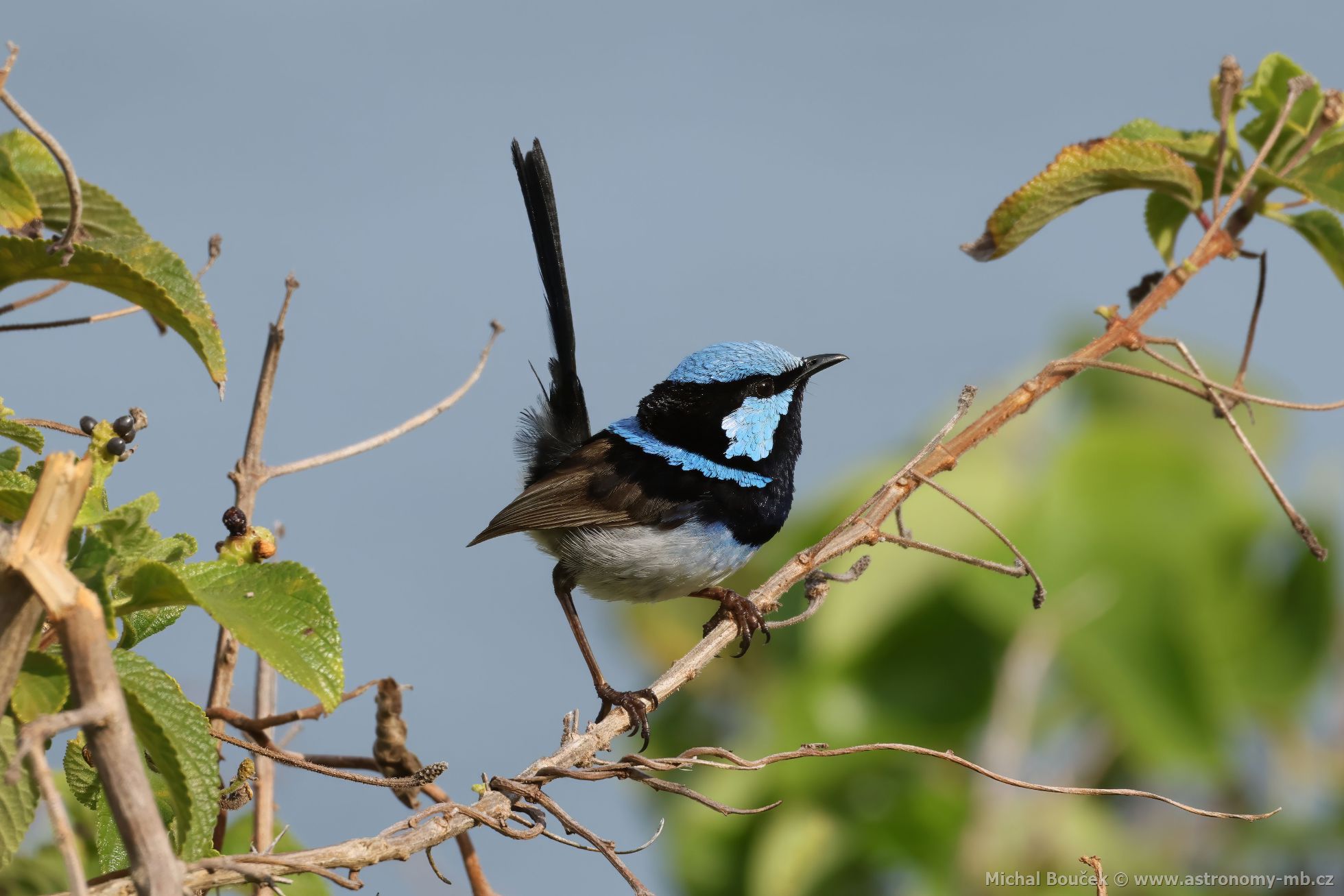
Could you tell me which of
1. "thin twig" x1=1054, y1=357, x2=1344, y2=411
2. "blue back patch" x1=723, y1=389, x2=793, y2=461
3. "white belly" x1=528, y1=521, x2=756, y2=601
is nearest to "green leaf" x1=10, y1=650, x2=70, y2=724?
"thin twig" x1=1054, y1=357, x2=1344, y2=411

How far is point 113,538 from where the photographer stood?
5.46 ft

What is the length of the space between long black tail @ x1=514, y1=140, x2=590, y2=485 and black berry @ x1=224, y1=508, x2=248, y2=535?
2.04 metres

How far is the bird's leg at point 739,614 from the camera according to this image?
9.57 ft

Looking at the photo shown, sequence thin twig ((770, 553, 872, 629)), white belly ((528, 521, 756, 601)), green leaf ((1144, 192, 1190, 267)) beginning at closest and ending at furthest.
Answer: thin twig ((770, 553, 872, 629)) → green leaf ((1144, 192, 1190, 267)) → white belly ((528, 521, 756, 601))

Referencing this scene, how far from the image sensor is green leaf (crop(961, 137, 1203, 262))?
2.86 meters

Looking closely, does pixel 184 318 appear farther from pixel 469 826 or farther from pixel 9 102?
pixel 469 826

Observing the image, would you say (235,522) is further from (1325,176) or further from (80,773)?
(1325,176)

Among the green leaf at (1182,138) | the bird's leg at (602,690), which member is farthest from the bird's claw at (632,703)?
the green leaf at (1182,138)

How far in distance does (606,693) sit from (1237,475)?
4.69 metres

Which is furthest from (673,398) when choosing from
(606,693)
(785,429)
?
(606,693)

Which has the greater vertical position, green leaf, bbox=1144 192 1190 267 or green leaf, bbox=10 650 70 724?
green leaf, bbox=1144 192 1190 267

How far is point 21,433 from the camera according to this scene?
6.37ft

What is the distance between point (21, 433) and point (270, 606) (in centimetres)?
52

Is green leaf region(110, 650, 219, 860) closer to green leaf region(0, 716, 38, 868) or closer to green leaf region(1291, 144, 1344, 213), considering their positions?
green leaf region(0, 716, 38, 868)
